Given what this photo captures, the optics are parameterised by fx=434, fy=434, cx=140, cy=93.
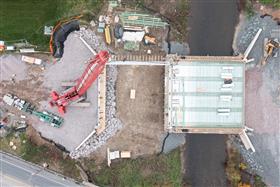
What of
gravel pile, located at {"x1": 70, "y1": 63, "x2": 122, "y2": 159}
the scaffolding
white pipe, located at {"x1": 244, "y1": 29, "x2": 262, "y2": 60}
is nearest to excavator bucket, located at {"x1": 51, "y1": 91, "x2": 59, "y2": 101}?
gravel pile, located at {"x1": 70, "y1": 63, "x2": 122, "y2": 159}

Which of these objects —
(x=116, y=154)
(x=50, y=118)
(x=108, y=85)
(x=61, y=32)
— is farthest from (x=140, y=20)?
(x=116, y=154)

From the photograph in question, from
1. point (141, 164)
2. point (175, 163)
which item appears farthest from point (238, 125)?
point (141, 164)

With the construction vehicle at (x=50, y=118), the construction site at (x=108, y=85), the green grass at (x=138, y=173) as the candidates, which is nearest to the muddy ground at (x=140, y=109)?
the construction site at (x=108, y=85)

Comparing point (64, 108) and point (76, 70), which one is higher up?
point (76, 70)

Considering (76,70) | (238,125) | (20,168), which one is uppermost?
(76,70)

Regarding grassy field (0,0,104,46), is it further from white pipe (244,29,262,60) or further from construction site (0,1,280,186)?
white pipe (244,29,262,60)

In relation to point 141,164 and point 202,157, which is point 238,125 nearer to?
point 202,157

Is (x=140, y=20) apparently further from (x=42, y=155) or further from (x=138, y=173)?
(x=42, y=155)
